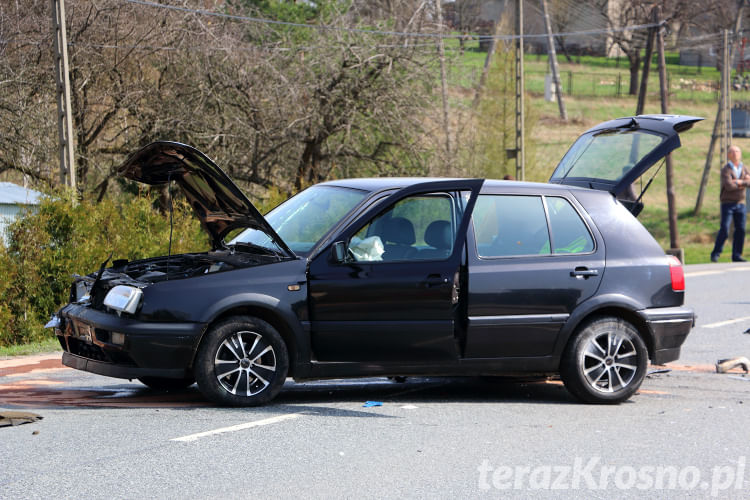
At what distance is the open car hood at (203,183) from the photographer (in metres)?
7.31

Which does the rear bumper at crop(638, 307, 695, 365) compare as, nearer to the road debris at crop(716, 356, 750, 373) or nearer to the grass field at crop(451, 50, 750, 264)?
the road debris at crop(716, 356, 750, 373)

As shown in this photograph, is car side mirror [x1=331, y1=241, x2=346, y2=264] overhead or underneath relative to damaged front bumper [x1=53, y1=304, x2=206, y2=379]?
overhead

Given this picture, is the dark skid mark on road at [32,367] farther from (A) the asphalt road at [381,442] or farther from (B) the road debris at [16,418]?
(B) the road debris at [16,418]

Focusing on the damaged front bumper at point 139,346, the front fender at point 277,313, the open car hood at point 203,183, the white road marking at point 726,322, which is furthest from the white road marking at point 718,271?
the damaged front bumper at point 139,346

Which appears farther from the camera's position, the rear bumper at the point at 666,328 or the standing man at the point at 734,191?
the standing man at the point at 734,191

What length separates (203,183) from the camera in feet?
25.4

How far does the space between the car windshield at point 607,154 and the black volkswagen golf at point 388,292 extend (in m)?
0.23

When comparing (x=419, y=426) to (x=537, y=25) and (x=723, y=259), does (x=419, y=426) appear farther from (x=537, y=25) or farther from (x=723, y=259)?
(x=537, y=25)

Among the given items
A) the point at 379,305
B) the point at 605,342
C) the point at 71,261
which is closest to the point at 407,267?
the point at 379,305

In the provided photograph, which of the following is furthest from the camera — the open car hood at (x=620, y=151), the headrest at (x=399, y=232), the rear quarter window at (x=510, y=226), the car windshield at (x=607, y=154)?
the car windshield at (x=607, y=154)

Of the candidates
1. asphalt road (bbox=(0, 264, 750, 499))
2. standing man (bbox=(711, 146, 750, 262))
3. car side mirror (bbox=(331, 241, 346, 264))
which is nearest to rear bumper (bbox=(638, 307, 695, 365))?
asphalt road (bbox=(0, 264, 750, 499))

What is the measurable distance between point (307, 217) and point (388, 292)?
105 centimetres

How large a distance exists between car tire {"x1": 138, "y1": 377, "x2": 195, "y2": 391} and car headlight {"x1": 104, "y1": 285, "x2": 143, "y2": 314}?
3.86 feet

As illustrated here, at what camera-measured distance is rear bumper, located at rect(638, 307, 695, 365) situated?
7875mm
